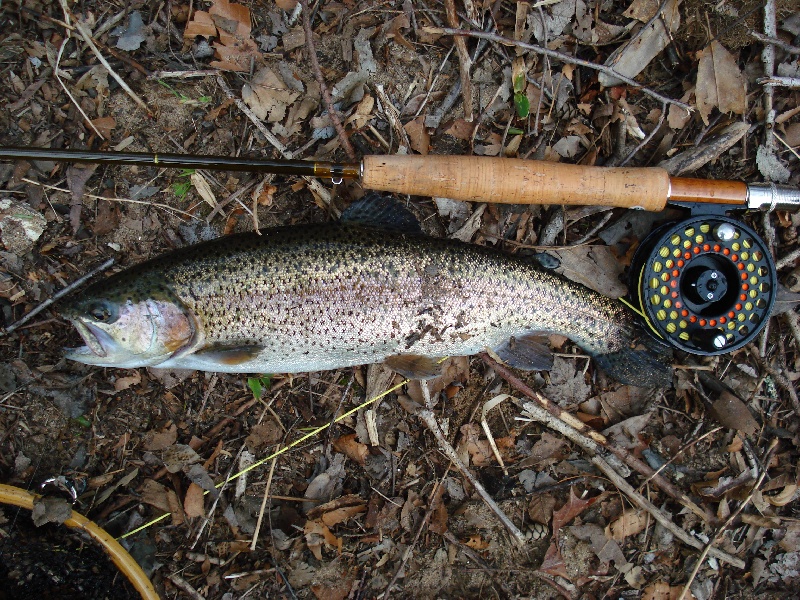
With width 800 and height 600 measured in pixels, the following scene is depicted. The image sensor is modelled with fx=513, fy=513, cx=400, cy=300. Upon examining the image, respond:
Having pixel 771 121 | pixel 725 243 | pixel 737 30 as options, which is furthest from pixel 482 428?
pixel 737 30

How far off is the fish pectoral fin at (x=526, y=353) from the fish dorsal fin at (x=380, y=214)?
3.07ft

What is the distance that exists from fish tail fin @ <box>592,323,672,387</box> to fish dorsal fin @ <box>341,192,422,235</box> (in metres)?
1.56

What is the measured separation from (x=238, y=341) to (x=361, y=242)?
0.90 m

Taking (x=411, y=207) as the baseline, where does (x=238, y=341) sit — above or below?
below

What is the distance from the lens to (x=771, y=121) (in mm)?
3338

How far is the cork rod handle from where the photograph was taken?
2852 millimetres

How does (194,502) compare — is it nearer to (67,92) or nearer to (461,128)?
(67,92)

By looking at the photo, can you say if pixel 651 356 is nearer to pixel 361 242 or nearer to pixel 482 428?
pixel 482 428

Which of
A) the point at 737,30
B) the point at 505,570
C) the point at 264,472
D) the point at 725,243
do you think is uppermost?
the point at 737,30

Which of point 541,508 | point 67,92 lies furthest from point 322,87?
point 541,508

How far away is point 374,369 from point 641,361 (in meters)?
1.74

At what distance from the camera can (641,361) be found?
3.32m

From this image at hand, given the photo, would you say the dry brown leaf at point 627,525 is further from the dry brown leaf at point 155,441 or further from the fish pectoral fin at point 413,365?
the dry brown leaf at point 155,441

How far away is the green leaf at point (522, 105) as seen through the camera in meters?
3.34
